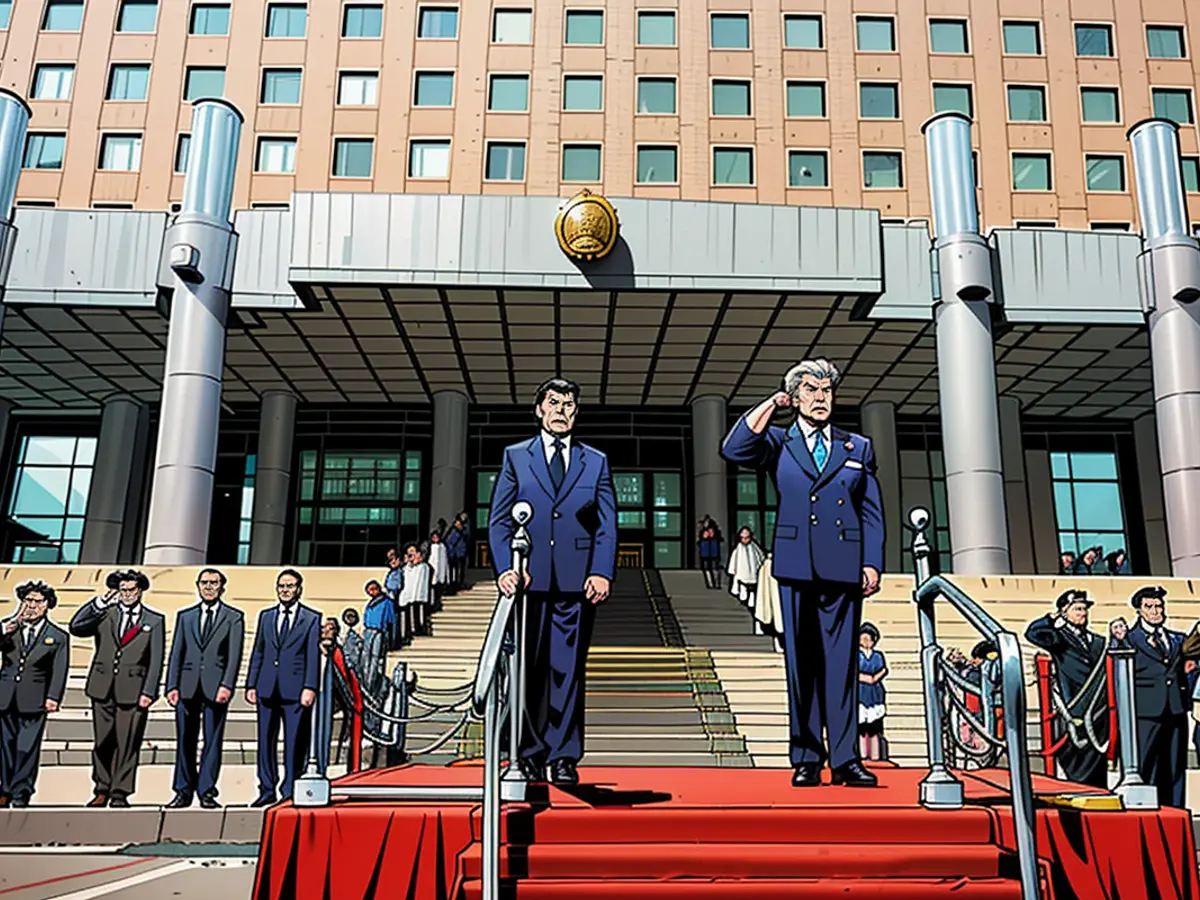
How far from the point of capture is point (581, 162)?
96.3 ft

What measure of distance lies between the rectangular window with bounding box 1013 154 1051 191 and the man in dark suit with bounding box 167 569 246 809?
88.1 feet

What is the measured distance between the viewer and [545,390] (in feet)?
18.7

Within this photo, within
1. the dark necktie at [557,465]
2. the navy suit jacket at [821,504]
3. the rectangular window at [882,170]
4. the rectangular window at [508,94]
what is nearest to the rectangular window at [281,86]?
the rectangular window at [508,94]

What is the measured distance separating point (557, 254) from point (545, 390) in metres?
15.8

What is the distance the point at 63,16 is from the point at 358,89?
29.9 feet

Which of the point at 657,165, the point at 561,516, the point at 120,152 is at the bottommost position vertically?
the point at 561,516

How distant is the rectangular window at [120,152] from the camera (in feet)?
96.4

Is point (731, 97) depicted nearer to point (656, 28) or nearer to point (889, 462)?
point (656, 28)

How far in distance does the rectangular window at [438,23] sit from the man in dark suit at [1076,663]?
26.5m

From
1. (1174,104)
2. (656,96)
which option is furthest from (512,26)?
(1174,104)

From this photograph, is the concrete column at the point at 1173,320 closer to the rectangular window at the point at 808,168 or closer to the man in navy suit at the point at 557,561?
the rectangular window at the point at 808,168

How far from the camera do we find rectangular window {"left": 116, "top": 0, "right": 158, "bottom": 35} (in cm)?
3036

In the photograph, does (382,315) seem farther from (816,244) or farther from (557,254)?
(816,244)

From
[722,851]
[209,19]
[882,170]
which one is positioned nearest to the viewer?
[722,851]
